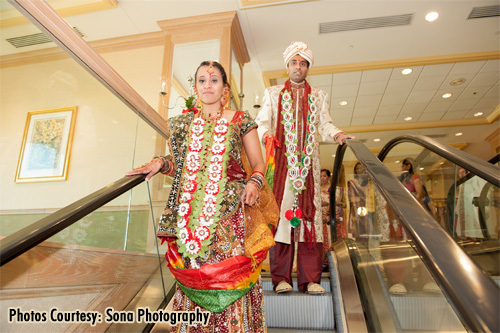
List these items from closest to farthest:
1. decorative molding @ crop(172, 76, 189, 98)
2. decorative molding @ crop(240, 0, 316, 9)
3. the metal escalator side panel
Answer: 1. the metal escalator side panel
2. decorative molding @ crop(240, 0, 316, 9)
3. decorative molding @ crop(172, 76, 189, 98)

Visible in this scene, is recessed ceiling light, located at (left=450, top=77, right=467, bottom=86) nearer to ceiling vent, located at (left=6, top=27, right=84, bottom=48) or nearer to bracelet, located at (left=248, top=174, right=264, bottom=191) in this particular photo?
bracelet, located at (left=248, top=174, right=264, bottom=191)

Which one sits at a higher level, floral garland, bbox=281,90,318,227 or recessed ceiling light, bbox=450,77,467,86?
recessed ceiling light, bbox=450,77,467,86

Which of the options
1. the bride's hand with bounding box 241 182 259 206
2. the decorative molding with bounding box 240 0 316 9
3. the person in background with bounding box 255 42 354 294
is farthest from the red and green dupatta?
the decorative molding with bounding box 240 0 316 9

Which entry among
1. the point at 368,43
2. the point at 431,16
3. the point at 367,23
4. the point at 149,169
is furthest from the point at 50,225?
the point at 368,43

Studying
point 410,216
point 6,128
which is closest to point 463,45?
point 410,216

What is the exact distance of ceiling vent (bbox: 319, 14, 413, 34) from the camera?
5.97m

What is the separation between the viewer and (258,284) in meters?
1.85

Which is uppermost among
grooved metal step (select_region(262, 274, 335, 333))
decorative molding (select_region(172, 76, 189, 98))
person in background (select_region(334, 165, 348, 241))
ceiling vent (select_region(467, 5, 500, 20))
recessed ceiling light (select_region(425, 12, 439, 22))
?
ceiling vent (select_region(467, 5, 500, 20))

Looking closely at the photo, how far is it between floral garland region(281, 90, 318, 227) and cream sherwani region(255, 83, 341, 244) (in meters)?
0.04

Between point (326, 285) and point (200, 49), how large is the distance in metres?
4.53

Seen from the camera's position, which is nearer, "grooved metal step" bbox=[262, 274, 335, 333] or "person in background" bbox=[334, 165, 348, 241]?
"grooved metal step" bbox=[262, 274, 335, 333]

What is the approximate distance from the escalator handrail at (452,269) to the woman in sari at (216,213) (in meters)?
0.81

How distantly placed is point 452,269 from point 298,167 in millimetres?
2131

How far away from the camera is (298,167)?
293cm
